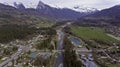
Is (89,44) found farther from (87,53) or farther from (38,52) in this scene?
(38,52)

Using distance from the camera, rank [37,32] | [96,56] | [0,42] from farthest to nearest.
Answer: [37,32] < [0,42] < [96,56]

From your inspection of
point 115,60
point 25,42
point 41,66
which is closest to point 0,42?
point 25,42

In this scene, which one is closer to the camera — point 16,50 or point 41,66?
point 41,66

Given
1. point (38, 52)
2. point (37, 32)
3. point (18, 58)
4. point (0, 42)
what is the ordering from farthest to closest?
point (37, 32), point (0, 42), point (38, 52), point (18, 58)

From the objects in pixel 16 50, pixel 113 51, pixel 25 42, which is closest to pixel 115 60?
pixel 113 51

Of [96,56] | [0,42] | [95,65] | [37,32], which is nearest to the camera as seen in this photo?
[95,65]

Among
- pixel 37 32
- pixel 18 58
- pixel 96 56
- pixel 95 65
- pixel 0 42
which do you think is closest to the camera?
pixel 95 65

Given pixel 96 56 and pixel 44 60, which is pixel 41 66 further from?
pixel 96 56

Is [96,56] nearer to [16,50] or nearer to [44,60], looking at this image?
[44,60]

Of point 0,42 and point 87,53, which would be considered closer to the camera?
point 87,53
